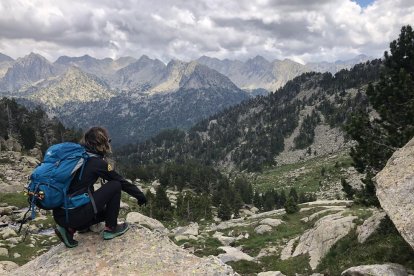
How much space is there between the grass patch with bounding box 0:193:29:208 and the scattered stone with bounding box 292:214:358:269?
137 ft

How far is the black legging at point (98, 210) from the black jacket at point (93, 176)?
21 cm

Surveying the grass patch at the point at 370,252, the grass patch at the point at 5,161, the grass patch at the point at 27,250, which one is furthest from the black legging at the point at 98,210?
the grass patch at the point at 5,161

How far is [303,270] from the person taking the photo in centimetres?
2178

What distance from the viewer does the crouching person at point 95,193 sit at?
10102 millimetres

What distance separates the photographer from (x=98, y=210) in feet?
33.4

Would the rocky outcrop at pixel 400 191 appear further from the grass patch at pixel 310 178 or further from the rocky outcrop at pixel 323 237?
the grass patch at pixel 310 178

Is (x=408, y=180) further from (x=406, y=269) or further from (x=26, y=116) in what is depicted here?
(x=26, y=116)

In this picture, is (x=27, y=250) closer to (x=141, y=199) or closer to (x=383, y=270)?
(x=141, y=199)

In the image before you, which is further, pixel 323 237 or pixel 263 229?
pixel 263 229

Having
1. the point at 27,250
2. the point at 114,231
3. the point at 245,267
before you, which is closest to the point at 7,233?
the point at 27,250

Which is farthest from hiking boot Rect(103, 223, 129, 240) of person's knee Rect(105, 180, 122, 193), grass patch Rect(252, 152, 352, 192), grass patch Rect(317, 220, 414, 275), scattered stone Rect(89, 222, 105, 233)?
grass patch Rect(252, 152, 352, 192)

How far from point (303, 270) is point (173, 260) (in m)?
13.5

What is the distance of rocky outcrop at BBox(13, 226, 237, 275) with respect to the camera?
1019cm

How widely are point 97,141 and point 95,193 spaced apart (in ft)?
4.64
